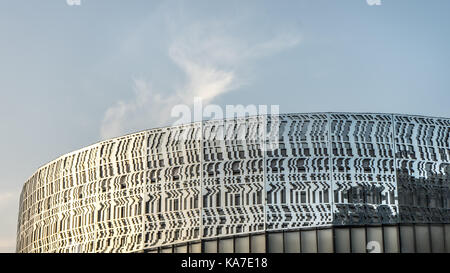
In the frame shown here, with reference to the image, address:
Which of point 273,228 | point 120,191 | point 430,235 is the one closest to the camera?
point 430,235

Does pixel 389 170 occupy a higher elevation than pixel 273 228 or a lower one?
higher

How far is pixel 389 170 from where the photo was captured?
218 ft

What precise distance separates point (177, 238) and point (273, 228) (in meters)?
7.96

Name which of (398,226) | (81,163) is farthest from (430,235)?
(81,163)

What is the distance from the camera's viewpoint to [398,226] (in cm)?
3142

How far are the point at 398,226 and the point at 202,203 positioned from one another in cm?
3693

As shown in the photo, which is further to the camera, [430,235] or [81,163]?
[81,163]
